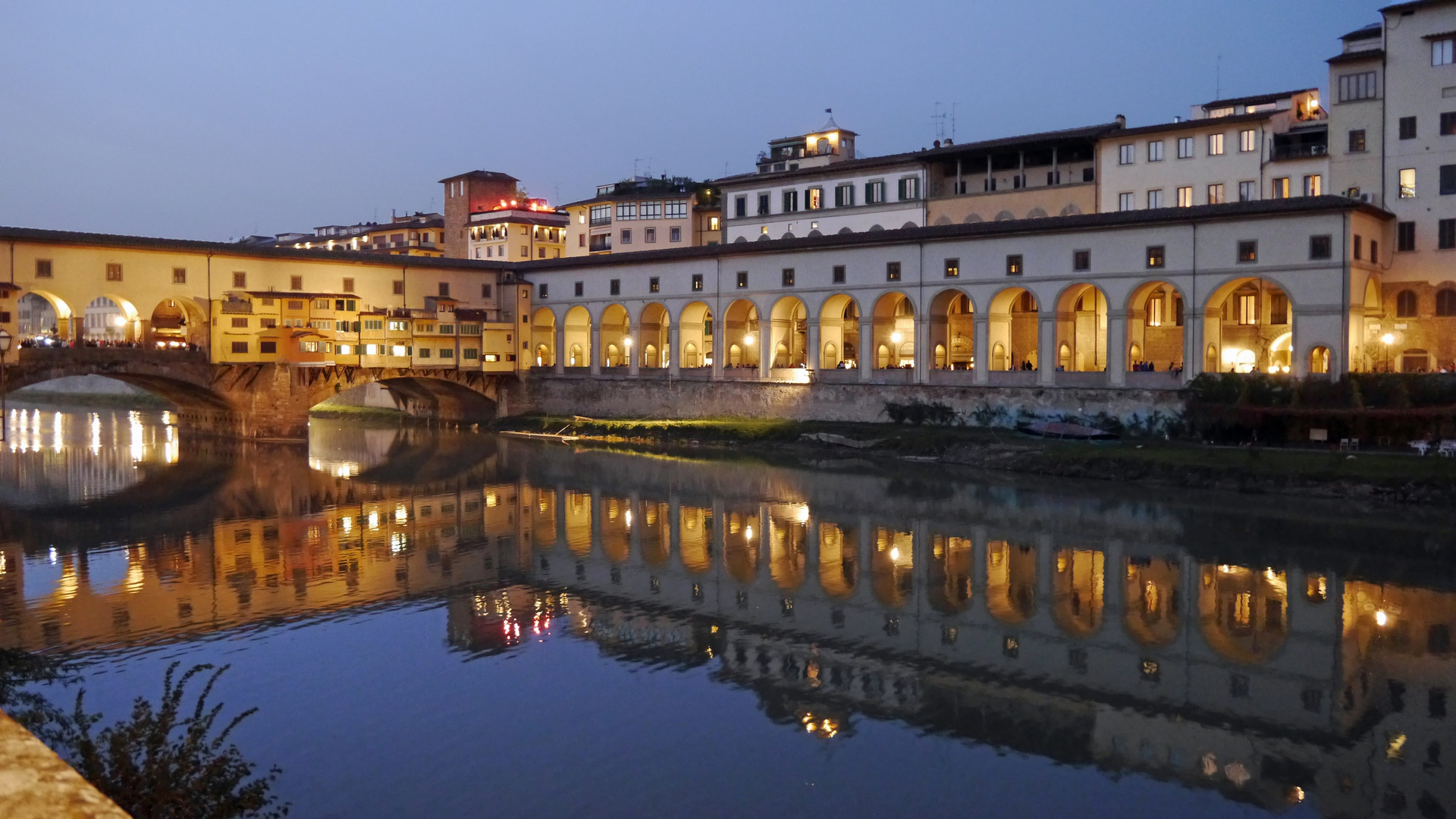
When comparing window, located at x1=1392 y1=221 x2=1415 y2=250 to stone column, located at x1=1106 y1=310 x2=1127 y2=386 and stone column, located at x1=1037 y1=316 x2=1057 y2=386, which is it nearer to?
stone column, located at x1=1106 y1=310 x2=1127 y2=386

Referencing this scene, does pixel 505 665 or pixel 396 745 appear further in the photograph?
pixel 505 665

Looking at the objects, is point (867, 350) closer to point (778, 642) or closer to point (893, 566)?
point (893, 566)

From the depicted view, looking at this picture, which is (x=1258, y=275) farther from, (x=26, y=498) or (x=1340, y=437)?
(x=26, y=498)

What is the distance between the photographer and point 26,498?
107 feet

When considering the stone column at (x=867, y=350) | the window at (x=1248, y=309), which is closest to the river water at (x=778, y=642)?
the stone column at (x=867, y=350)

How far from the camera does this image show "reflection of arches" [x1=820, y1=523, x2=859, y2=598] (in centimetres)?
2227

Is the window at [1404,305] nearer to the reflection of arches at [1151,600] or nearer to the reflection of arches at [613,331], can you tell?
the reflection of arches at [1151,600]

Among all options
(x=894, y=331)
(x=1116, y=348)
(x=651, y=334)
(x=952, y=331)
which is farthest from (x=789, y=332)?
(x=1116, y=348)

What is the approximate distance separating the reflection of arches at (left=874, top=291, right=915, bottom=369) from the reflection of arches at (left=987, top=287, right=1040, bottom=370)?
14.2 feet

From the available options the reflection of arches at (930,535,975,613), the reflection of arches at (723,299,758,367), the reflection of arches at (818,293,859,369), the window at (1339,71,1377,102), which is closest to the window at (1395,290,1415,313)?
the window at (1339,71,1377,102)

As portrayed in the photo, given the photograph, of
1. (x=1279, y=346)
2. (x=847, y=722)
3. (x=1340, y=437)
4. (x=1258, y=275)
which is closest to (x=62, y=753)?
(x=847, y=722)

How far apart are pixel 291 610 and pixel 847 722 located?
35.4ft

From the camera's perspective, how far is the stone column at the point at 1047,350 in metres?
40.6

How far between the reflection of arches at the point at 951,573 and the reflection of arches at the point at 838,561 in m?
1.62
